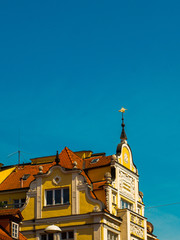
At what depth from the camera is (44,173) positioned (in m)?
69.9

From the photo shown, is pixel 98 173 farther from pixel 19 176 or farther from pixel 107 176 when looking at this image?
pixel 19 176

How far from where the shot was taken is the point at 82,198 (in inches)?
2657

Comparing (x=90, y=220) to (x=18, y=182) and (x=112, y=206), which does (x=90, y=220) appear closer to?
(x=112, y=206)

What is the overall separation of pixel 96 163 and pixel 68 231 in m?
8.97

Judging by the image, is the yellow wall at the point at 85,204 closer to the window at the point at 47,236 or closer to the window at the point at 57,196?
the window at the point at 57,196

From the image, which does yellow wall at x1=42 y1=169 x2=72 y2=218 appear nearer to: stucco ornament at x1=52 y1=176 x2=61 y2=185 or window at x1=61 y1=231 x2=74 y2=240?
stucco ornament at x1=52 y1=176 x2=61 y2=185

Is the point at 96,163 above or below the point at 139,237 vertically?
above

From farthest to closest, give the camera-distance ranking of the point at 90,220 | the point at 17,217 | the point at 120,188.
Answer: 1. the point at 120,188
2. the point at 90,220
3. the point at 17,217

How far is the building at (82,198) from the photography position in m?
66.8

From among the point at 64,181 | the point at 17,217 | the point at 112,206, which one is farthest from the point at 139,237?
the point at 17,217

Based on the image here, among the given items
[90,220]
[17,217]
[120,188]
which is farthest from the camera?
[120,188]

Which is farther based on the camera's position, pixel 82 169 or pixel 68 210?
pixel 82 169

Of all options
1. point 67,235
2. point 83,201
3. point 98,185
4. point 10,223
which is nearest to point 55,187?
point 83,201

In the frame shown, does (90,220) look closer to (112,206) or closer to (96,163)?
(112,206)
